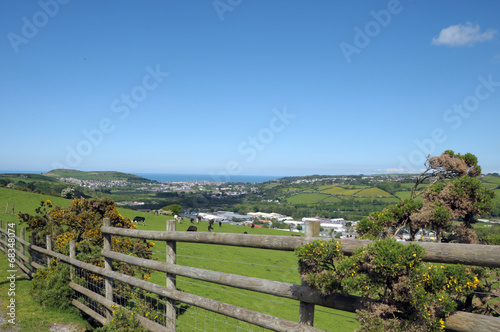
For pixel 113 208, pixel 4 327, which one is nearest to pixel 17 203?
pixel 113 208

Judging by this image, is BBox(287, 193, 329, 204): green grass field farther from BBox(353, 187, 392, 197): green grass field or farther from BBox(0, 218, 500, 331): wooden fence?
BBox(0, 218, 500, 331): wooden fence

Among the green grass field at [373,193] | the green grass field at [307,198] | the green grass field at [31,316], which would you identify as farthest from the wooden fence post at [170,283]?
the green grass field at [307,198]

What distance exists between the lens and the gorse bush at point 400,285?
7.70 ft

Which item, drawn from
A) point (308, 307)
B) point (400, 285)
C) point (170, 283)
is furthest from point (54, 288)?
point (400, 285)

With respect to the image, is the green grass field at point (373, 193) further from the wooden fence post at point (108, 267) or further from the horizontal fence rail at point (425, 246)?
the horizontal fence rail at point (425, 246)

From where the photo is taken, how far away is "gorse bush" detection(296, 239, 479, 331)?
7.70 feet

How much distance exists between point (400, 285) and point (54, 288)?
7891 mm

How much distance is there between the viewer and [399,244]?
7.98 ft

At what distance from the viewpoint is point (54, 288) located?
24.1 feet

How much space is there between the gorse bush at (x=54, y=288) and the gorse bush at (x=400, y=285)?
727 centimetres

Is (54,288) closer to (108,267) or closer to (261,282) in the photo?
(108,267)

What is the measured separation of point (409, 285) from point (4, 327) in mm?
7449

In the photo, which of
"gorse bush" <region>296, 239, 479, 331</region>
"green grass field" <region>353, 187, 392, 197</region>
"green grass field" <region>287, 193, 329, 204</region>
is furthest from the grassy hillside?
"green grass field" <region>287, 193, 329, 204</region>

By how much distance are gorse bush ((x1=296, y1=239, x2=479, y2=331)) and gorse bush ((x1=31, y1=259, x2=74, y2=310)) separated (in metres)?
7.27
